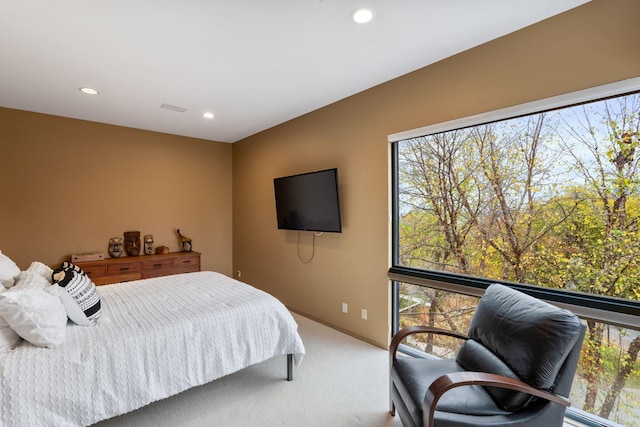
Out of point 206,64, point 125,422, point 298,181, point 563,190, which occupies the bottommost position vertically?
point 125,422

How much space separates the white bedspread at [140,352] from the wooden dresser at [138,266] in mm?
1294

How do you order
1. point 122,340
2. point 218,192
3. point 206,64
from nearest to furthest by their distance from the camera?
point 122,340
point 206,64
point 218,192

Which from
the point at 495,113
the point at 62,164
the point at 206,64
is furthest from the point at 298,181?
the point at 62,164

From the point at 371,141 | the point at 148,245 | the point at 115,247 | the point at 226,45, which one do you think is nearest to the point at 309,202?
the point at 371,141

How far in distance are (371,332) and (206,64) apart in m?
3.07

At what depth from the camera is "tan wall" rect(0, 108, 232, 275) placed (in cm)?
363

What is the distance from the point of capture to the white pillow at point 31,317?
1595mm

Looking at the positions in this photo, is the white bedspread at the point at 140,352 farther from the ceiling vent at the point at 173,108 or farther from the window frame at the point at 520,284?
the ceiling vent at the point at 173,108

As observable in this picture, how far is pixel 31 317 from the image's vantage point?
5.28 feet

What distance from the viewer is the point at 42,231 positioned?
3.76m

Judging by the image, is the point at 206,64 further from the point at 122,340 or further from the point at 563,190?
the point at 563,190

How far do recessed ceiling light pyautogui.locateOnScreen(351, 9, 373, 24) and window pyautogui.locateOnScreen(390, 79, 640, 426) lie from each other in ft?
3.53

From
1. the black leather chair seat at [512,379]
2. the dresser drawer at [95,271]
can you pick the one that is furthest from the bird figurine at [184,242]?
the black leather chair seat at [512,379]

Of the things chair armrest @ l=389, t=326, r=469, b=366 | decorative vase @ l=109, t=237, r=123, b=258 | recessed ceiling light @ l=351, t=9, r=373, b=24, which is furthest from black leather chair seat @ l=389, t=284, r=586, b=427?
decorative vase @ l=109, t=237, r=123, b=258
